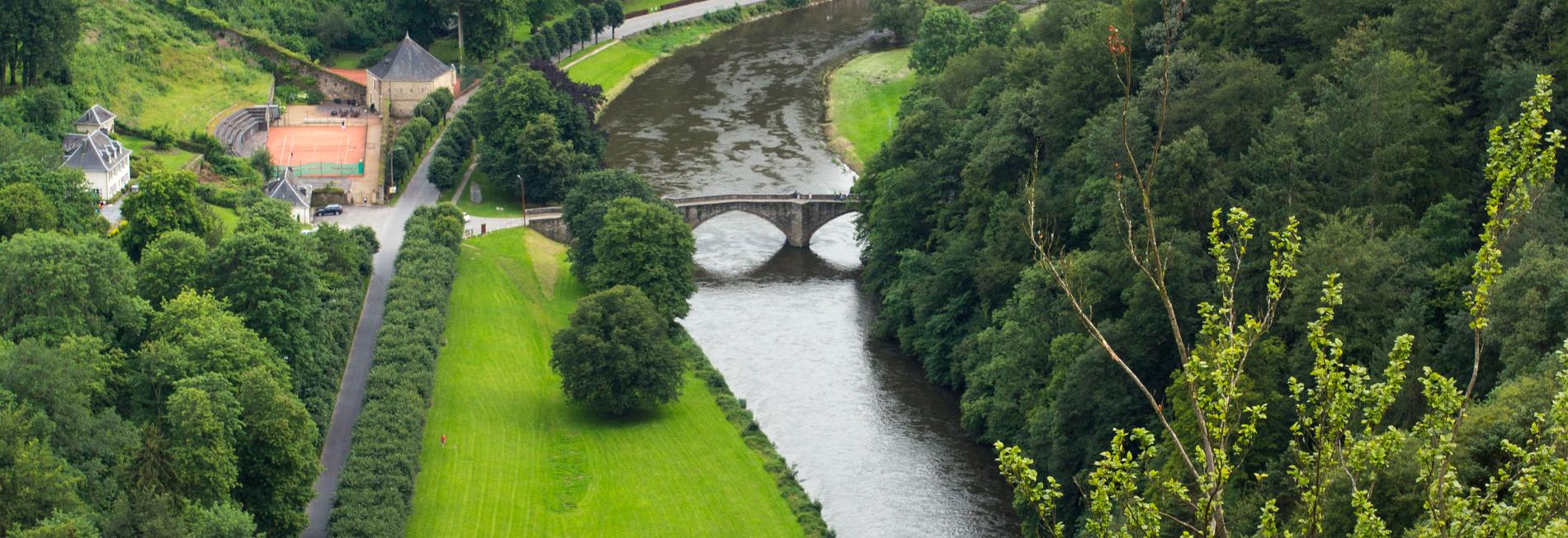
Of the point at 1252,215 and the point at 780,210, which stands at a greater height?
the point at 1252,215

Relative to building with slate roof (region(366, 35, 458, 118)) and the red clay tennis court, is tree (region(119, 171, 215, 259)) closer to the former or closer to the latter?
the red clay tennis court

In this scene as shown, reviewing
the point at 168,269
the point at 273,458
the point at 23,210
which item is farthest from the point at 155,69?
the point at 273,458

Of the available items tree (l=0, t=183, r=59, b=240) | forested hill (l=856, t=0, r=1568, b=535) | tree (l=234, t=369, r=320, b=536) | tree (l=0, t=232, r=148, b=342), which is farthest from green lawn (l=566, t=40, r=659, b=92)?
tree (l=234, t=369, r=320, b=536)

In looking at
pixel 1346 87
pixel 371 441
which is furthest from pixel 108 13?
pixel 1346 87

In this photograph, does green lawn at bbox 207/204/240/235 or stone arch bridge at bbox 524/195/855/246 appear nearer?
green lawn at bbox 207/204/240/235

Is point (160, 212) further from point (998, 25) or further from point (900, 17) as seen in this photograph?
point (900, 17)

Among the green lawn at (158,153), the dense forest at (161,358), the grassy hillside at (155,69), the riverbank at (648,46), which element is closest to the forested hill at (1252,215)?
the dense forest at (161,358)

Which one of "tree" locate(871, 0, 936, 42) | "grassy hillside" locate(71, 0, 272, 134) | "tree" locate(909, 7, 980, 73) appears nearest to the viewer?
"grassy hillside" locate(71, 0, 272, 134)
